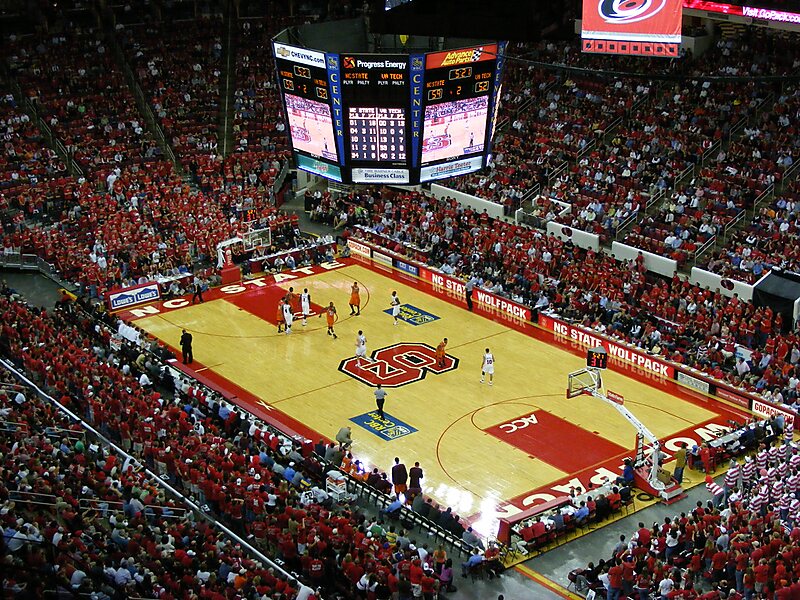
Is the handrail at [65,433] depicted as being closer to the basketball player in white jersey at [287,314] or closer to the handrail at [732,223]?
the basketball player in white jersey at [287,314]

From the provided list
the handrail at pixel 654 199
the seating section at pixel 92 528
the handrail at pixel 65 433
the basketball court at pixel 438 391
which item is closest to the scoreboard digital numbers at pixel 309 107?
the basketball court at pixel 438 391

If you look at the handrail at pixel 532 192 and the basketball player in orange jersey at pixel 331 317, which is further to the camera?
the handrail at pixel 532 192

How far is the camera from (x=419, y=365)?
35.3m

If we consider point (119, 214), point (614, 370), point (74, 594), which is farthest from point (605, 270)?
point (74, 594)

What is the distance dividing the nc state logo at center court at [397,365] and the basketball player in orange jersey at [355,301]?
2.50 metres

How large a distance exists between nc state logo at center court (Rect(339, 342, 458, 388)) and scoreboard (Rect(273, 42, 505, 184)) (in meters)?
5.13

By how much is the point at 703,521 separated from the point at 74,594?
12617mm

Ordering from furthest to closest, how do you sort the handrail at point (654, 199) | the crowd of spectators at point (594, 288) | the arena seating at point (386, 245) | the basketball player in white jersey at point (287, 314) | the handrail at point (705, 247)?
the handrail at point (654, 199) < the handrail at point (705, 247) < the basketball player in white jersey at point (287, 314) < the crowd of spectators at point (594, 288) < the arena seating at point (386, 245)

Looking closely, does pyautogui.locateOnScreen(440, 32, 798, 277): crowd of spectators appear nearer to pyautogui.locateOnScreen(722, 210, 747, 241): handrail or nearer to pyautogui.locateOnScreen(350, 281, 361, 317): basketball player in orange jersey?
pyautogui.locateOnScreen(722, 210, 747, 241): handrail

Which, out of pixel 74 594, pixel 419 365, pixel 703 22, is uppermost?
pixel 703 22

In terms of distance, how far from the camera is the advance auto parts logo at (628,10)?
33500 millimetres

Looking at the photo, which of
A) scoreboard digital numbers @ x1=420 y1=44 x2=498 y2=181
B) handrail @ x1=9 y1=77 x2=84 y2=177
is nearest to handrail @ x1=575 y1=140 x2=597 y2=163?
scoreboard digital numbers @ x1=420 y1=44 x2=498 y2=181

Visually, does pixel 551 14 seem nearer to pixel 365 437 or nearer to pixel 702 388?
pixel 702 388

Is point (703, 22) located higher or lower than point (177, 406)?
higher
